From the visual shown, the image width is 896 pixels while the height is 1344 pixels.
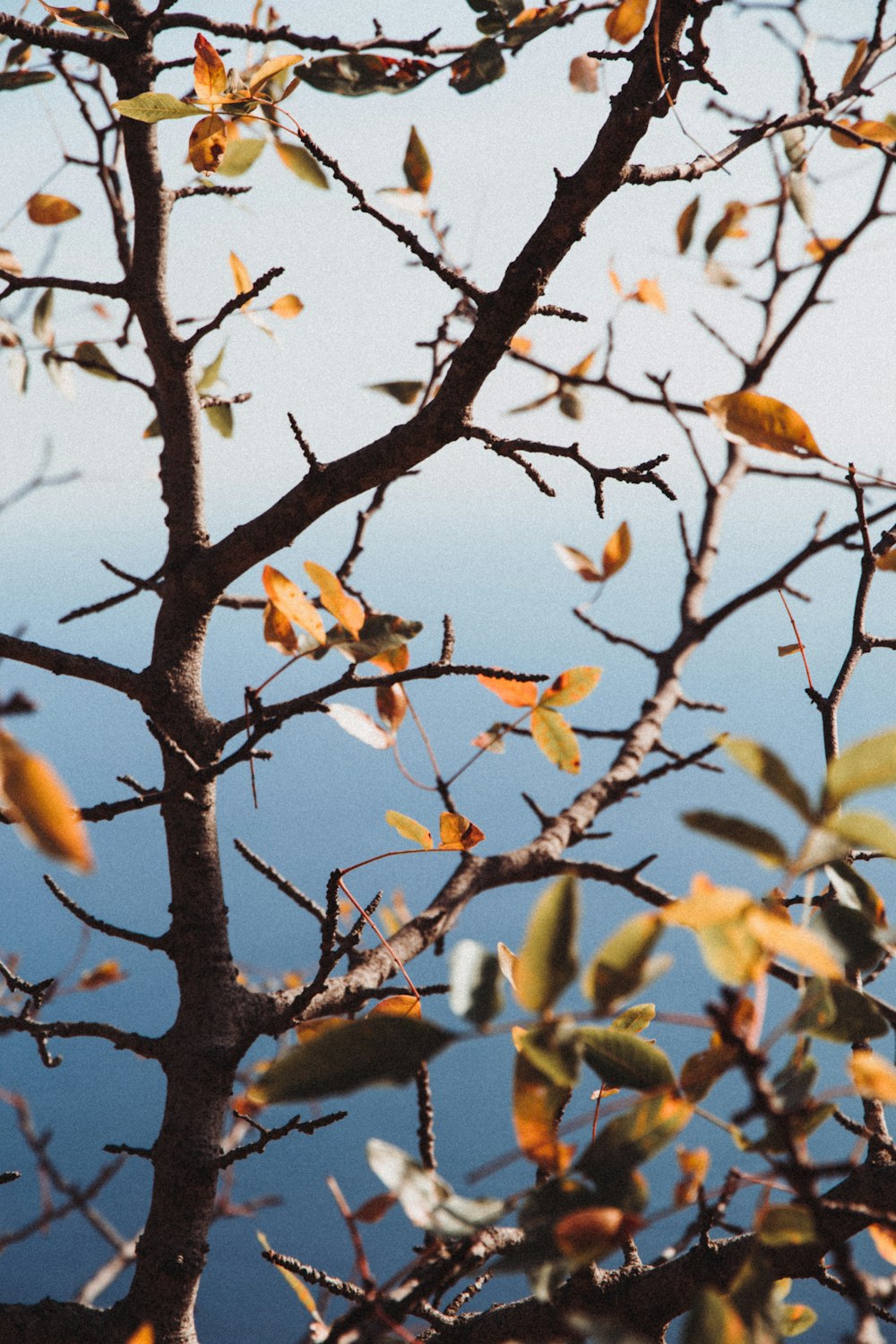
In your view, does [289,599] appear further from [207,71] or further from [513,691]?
[207,71]

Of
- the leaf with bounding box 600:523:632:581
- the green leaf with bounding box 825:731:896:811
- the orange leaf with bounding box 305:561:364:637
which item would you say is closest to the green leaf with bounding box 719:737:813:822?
the green leaf with bounding box 825:731:896:811

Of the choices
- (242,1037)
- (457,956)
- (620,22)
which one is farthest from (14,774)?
(620,22)

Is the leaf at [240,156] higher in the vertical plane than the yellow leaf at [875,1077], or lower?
higher

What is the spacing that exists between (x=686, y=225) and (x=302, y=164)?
329 millimetres

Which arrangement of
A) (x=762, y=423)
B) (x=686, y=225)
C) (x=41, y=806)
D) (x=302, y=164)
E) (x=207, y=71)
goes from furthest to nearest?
(x=686, y=225), (x=302, y=164), (x=207, y=71), (x=762, y=423), (x=41, y=806)

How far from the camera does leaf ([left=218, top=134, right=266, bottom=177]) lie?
0.64 m

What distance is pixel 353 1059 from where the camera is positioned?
20cm

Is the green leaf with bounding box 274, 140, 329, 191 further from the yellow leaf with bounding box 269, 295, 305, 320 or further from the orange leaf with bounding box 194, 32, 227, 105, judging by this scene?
the orange leaf with bounding box 194, 32, 227, 105

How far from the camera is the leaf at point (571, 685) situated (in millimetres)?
455

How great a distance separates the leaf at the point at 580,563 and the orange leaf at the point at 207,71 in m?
0.35

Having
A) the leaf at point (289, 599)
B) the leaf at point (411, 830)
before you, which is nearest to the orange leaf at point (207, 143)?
the leaf at point (289, 599)

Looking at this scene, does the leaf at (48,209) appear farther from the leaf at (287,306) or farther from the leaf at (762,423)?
the leaf at (762,423)

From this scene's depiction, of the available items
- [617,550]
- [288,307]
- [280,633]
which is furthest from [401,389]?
[280,633]

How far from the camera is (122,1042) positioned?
0.47 meters
